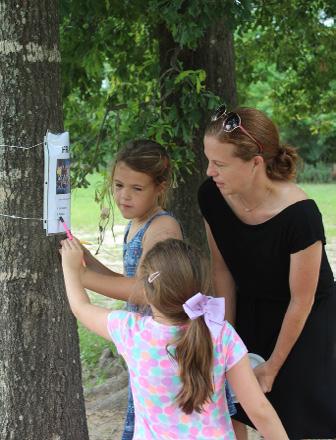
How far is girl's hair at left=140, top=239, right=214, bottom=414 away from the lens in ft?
6.87

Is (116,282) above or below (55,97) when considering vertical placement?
below

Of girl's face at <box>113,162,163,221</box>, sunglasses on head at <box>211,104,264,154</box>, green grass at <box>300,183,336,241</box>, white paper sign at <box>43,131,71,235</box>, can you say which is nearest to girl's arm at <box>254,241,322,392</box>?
sunglasses on head at <box>211,104,264,154</box>

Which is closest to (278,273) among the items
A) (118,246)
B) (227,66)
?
(227,66)

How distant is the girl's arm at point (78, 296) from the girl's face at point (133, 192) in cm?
29

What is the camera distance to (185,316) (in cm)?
215

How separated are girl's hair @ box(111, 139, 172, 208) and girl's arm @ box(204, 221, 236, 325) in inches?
10.4

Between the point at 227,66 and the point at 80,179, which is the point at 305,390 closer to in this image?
the point at 80,179

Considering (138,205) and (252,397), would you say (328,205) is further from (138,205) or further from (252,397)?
(252,397)

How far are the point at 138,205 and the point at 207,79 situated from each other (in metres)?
2.81

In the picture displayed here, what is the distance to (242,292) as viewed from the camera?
279 cm

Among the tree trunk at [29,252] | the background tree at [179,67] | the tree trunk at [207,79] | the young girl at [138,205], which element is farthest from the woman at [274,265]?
the tree trunk at [207,79]

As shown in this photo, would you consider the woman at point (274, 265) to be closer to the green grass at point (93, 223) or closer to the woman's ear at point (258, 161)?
the woman's ear at point (258, 161)

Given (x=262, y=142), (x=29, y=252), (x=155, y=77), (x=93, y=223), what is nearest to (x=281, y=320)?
(x=262, y=142)

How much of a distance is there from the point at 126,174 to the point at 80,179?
1376 millimetres
